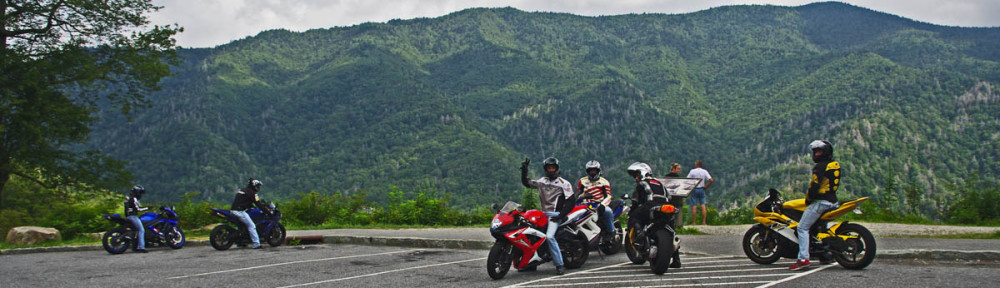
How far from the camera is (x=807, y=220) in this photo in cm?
1027

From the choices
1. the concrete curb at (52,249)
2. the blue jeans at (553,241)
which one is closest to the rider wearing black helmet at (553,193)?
the blue jeans at (553,241)

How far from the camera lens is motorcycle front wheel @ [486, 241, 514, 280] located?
1031 centimetres

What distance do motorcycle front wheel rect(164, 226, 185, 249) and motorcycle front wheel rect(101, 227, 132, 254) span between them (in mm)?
907

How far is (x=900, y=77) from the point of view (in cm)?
16038

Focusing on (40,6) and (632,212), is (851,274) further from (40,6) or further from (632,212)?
(40,6)

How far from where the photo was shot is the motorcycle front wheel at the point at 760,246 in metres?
10.9

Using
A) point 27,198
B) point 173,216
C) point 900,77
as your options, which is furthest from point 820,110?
point 173,216

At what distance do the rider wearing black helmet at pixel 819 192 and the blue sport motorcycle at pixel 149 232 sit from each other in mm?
13912

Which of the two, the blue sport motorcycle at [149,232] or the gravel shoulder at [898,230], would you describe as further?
the blue sport motorcycle at [149,232]

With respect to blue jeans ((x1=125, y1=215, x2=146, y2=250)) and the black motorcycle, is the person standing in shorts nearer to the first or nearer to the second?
the black motorcycle

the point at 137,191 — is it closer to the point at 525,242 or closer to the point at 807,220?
the point at 525,242

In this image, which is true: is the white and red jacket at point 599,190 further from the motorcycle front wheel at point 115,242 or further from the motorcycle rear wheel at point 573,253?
the motorcycle front wheel at point 115,242

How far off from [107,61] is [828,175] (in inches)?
1006

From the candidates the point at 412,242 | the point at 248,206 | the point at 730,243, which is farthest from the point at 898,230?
the point at 248,206
